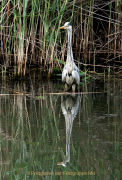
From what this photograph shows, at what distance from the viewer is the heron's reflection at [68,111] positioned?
262 cm

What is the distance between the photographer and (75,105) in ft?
14.4

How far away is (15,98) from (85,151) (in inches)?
96.1

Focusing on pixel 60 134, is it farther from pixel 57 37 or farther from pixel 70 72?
pixel 57 37

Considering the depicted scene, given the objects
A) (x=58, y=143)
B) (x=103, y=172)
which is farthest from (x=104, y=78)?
(x=103, y=172)

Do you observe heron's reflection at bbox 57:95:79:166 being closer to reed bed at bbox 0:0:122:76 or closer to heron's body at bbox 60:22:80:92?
heron's body at bbox 60:22:80:92

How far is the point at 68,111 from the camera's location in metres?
4.05

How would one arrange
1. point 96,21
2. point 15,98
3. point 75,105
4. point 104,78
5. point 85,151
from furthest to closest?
1. point 96,21
2. point 104,78
3. point 15,98
4. point 75,105
5. point 85,151

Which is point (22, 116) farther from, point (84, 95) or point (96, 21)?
point (96, 21)

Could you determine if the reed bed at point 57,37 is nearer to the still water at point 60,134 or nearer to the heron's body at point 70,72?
the heron's body at point 70,72

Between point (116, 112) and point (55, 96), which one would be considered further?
point (55, 96)

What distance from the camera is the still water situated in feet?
7.61

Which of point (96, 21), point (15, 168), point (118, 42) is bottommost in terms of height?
point (15, 168)

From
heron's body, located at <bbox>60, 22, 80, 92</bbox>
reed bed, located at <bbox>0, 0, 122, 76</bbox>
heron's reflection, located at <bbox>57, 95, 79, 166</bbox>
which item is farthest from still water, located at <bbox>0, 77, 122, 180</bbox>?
reed bed, located at <bbox>0, 0, 122, 76</bbox>

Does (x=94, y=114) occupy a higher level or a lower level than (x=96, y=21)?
lower
